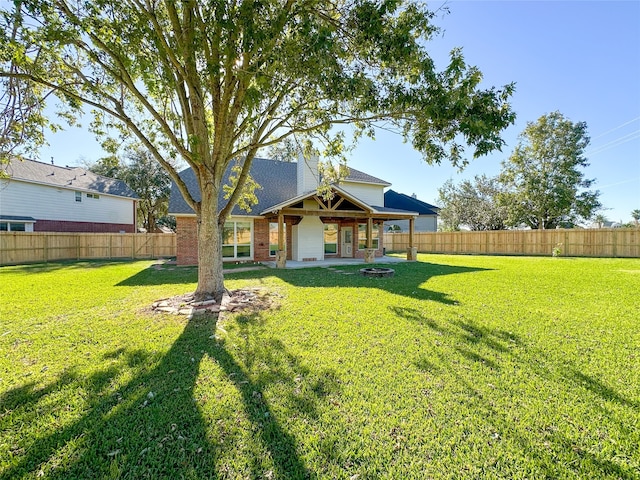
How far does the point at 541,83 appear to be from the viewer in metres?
12.5

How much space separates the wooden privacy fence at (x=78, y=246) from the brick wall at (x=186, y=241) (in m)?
5.56

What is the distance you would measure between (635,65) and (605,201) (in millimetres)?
16630

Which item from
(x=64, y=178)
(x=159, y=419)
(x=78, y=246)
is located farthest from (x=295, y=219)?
(x=64, y=178)

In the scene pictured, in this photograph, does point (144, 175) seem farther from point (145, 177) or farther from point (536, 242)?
point (536, 242)

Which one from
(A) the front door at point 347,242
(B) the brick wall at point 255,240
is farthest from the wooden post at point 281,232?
(A) the front door at point 347,242

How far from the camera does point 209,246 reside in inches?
280

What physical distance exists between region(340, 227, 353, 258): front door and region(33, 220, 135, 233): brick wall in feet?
64.3

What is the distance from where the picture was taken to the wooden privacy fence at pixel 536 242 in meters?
18.6

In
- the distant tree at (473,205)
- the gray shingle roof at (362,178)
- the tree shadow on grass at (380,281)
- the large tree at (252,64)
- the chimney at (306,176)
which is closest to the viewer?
the large tree at (252,64)

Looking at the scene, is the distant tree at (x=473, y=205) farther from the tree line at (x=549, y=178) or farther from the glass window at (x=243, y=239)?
the glass window at (x=243, y=239)

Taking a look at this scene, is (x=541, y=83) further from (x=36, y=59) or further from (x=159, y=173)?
(x=159, y=173)

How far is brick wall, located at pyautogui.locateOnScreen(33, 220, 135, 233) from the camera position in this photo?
1952 cm

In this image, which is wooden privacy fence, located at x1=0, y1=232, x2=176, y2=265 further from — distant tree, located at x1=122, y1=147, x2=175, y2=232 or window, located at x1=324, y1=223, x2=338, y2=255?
distant tree, located at x1=122, y1=147, x2=175, y2=232

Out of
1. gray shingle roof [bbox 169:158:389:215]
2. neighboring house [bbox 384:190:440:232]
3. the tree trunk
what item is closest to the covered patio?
gray shingle roof [bbox 169:158:389:215]
